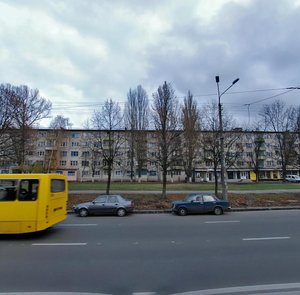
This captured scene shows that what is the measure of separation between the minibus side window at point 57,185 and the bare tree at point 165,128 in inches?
498

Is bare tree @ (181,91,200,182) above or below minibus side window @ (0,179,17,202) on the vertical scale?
above

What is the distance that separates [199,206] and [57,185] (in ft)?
31.6

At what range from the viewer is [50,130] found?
68.4 metres

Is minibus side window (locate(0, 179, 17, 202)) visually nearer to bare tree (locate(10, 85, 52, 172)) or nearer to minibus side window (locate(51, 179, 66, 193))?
minibus side window (locate(51, 179, 66, 193))

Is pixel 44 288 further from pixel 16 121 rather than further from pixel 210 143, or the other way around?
pixel 16 121

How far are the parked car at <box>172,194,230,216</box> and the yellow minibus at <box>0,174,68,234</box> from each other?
29.8ft

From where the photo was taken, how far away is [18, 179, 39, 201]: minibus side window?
1017cm

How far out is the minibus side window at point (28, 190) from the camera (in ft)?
33.4

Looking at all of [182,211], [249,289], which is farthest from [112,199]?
[249,289]

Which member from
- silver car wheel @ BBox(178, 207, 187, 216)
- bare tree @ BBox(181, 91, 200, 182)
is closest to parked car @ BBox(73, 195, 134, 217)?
silver car wheel @ BBox(178, 207, 187, 216)

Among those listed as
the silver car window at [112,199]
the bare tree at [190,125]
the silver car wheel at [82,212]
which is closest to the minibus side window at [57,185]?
the silver car wheel at [82,212]

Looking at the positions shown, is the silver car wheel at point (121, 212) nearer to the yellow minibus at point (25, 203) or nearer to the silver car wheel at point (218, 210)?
the silver car wheel at point (218, 210)

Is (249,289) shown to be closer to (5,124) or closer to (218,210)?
(218,210)

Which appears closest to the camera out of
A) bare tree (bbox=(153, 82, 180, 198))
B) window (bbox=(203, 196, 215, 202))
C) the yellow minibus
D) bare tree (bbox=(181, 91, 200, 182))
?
the yellow minibus
